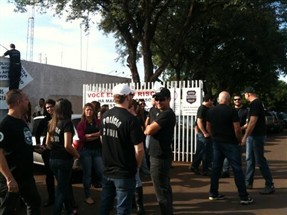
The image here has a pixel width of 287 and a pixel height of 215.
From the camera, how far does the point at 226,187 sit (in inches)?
356

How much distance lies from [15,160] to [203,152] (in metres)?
6.77

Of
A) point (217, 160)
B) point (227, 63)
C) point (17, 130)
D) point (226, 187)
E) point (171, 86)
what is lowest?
point (226, 187)

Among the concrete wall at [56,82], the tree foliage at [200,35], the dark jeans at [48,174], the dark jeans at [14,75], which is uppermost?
the tree foliage at [200,35]

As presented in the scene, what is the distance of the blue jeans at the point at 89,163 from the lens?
7.36m

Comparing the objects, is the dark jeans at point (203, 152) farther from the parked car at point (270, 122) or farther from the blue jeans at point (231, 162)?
the parked car at point (270, 122)

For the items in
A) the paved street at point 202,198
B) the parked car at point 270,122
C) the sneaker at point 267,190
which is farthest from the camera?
the parked car at point 270,122

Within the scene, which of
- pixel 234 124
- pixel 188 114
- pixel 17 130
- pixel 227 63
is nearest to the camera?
pixel 17 130

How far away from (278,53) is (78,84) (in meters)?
15.1

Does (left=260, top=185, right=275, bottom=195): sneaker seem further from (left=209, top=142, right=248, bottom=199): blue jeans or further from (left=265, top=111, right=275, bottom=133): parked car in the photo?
(left=265, top=111, right=275, bottom=133): parked car

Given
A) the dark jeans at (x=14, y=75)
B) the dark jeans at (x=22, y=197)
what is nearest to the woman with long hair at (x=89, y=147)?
the dark jeans at (x=22, y=197)

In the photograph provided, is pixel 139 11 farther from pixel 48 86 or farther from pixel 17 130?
pixel 17 130

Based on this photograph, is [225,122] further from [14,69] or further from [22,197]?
[14,69]

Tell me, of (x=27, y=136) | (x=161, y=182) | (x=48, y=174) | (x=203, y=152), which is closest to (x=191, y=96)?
(x=203, y=152)

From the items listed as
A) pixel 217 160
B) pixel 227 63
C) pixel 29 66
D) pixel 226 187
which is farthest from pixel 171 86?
pixel 227 63
